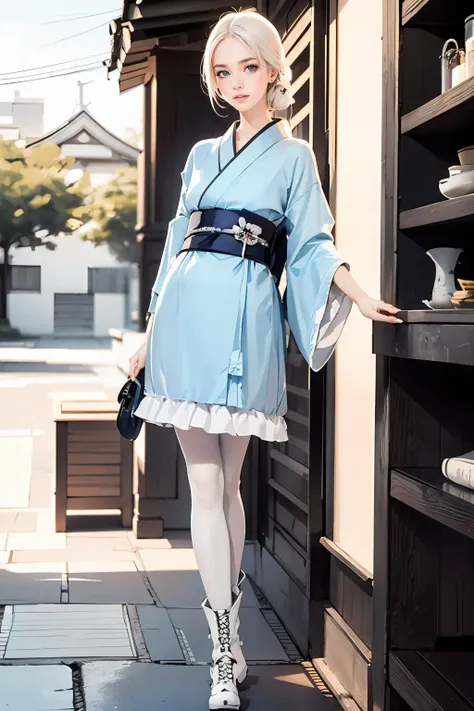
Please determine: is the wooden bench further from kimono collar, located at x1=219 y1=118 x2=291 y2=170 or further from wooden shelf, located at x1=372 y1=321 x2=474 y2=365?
wooden shelf, located at x1=372 y1=321 x2=474 y2=365

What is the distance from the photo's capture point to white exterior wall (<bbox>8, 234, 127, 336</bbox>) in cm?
1078

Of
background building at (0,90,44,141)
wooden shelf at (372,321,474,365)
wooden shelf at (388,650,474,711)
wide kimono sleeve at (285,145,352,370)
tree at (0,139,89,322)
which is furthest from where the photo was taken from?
tree at (0,139,89,322)

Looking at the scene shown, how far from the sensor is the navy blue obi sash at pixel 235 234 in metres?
2.39

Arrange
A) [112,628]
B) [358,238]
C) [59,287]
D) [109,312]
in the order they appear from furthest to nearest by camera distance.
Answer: [109,312]
[59,287]
[112,628]
[358,238]

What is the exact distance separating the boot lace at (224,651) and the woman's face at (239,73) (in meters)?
1.27

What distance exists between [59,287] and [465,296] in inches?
386

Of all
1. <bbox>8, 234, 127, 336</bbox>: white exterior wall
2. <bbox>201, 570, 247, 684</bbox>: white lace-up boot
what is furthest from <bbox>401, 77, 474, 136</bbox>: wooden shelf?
<bbox>8, 234, 127, 336</bbox>: white exterior wall

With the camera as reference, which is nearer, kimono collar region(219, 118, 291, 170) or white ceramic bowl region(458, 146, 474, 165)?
white ceramic bowl region(458, 146, 474, 165)

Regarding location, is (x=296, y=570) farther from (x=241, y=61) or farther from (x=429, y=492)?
(x=241, y=61)

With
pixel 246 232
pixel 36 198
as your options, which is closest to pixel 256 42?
pixel 246 232

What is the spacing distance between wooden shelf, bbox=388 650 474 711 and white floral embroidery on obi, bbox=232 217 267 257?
1.01m

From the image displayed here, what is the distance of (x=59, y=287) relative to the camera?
11266mm

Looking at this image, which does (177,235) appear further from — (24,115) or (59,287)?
(59,287)

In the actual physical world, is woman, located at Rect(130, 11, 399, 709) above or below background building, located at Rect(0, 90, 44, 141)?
below
